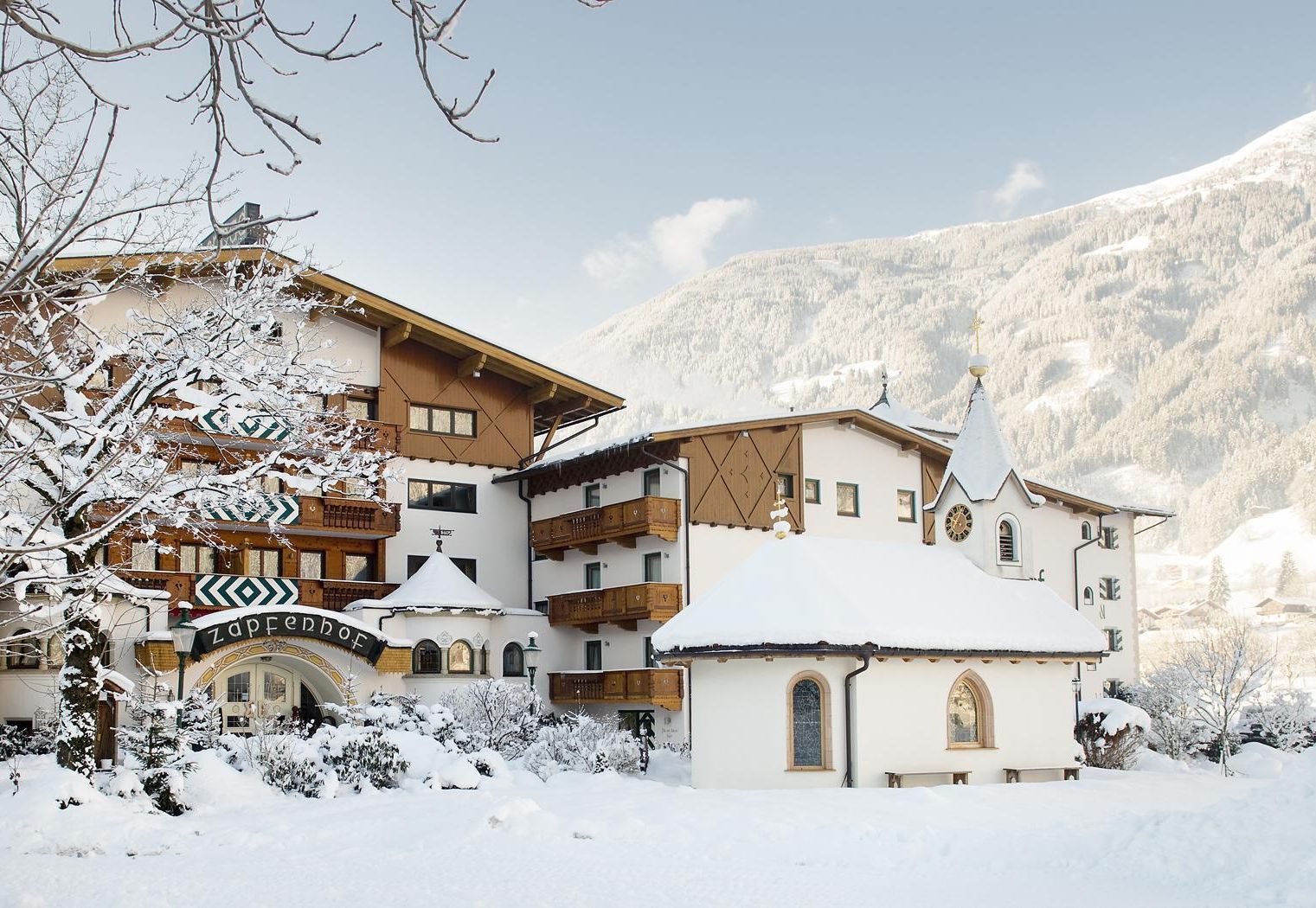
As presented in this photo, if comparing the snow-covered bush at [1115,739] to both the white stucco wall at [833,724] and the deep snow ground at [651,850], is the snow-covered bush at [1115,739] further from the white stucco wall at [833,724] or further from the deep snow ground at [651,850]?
the deep snow ground at [651,850]

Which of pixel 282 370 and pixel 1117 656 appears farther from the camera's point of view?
pixel 1117 656

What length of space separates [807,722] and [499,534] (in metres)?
16.1

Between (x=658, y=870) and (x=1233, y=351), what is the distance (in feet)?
593

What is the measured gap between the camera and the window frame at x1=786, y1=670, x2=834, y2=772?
25.1m

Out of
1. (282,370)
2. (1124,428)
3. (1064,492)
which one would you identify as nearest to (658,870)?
(282,370)

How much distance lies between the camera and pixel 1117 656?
48.4 meters

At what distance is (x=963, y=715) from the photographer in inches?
1065

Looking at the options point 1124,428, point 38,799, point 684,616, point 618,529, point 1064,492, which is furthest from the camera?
point 1124,428

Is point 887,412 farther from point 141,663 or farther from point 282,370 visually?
point 282,370

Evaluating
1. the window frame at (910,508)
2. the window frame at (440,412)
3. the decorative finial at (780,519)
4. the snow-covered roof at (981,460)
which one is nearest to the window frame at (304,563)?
the window frame at (440,412)

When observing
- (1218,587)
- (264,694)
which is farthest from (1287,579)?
(264,694)

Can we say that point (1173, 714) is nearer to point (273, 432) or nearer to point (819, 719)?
point (819, 719)

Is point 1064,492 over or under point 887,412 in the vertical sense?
under

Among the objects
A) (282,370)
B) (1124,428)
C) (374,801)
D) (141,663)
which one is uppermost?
(1124,428)
